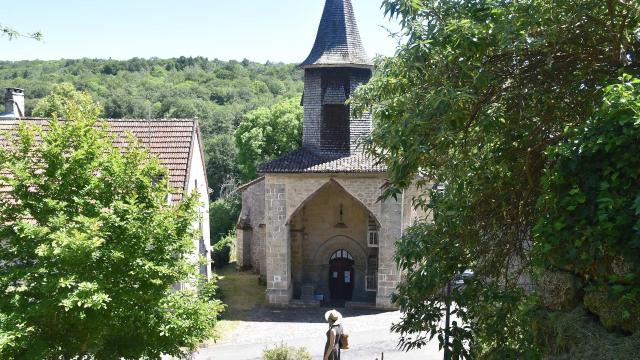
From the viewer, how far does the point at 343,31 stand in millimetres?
21484

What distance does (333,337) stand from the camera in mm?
9633

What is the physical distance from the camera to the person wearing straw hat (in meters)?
9.61

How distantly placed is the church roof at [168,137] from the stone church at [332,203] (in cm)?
422

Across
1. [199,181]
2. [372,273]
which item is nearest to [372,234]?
[372,273]

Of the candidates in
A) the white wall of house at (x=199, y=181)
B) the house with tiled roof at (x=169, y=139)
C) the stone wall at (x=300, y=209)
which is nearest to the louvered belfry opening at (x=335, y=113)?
the stone wall at (x=300, y=209)

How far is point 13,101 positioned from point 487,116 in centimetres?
1880

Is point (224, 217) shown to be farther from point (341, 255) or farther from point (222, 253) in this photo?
point (341, 255)

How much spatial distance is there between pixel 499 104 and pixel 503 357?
325 centimetres

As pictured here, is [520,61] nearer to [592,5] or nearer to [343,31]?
[592,5]

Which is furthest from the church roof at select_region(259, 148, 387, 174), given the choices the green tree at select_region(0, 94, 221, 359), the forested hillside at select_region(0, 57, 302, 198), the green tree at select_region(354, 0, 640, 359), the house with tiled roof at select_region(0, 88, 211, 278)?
the forested hillside at select_region(0, 57, 302, 198)

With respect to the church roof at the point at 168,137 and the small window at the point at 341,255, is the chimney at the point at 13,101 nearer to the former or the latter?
the church roof at the point at 168,137

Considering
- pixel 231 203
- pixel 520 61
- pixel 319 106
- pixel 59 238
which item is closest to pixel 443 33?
pixel 520 61

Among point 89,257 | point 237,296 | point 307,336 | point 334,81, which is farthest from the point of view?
point 237,296

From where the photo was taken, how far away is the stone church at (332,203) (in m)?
20.4
